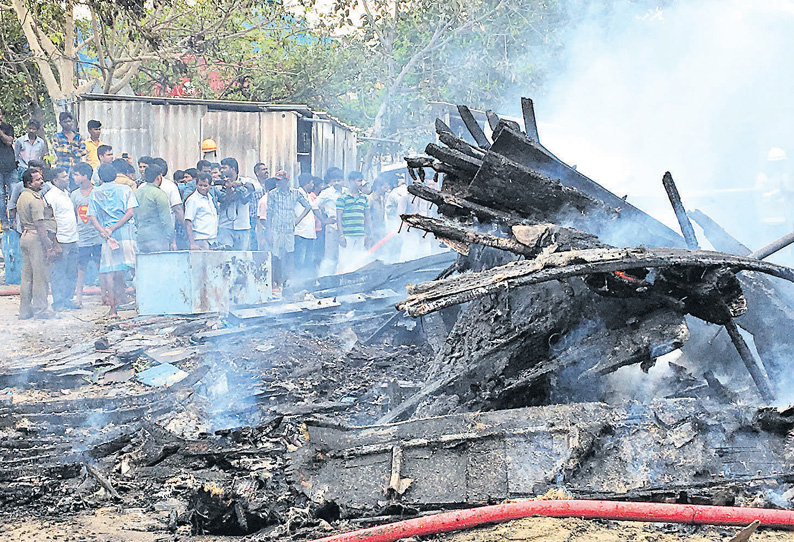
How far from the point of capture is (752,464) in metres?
4.03

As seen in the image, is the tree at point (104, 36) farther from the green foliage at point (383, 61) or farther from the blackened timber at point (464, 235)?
the blackened timber at point (464, 235)

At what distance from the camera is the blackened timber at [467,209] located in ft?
17.3

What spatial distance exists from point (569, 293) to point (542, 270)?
1.36 m

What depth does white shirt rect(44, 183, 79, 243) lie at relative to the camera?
998 cm

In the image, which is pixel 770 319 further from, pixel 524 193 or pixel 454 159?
pixel 454 159

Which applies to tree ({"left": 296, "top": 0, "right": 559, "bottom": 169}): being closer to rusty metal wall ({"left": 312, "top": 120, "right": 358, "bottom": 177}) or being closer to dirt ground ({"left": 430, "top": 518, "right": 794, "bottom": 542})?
rusty metal wall ({"left": 312, "top": 120, "right": 358, "bottom": 177})

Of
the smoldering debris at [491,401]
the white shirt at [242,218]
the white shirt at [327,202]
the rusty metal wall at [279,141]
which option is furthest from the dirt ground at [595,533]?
the rusty metal wall at [279,141]

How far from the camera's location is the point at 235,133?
16.0m

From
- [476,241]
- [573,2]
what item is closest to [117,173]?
[476,241]

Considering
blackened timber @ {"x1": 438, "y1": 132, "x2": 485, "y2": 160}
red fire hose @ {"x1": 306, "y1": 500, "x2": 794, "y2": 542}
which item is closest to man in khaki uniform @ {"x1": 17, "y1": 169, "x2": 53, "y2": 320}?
blackened timber @ {"x1": 438, "y1": 132, "x2": 485, "y2": 160}

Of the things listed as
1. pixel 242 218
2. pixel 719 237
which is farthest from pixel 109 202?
pixel 719 237

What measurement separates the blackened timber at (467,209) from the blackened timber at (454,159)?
0.29 meters

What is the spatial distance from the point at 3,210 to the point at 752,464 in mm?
11638

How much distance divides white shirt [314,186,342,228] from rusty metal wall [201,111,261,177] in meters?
2.83
